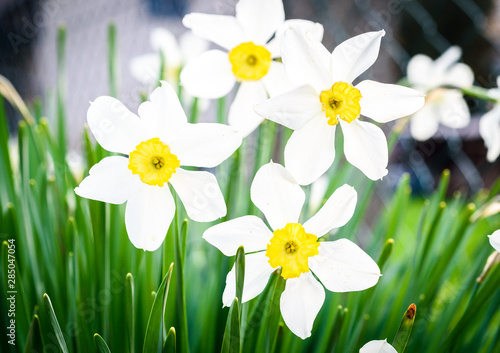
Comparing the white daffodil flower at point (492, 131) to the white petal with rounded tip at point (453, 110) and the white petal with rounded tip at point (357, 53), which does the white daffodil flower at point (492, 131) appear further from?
the white petal with rounded tip at point (357, 53)

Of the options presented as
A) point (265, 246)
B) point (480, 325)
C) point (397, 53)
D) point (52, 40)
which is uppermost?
point (52, 40)

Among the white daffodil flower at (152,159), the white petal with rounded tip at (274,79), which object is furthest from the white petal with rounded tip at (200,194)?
the white petal with rounded tip at (274,79)

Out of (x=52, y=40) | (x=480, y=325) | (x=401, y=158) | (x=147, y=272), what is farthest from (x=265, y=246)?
(x=52, y=40)

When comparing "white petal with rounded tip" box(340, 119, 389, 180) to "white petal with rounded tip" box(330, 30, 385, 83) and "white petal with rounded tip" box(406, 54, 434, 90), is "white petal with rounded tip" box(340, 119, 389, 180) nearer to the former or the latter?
"white petal with rounded tip" box(330, 30, 385, 83)

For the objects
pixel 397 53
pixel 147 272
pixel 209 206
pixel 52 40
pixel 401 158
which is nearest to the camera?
pixel 209 206

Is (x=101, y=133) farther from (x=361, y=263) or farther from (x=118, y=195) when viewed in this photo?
(x=361, y=263)

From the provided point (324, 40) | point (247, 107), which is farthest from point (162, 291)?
point (324, 40)

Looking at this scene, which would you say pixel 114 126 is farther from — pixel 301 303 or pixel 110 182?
pixel 301 303
